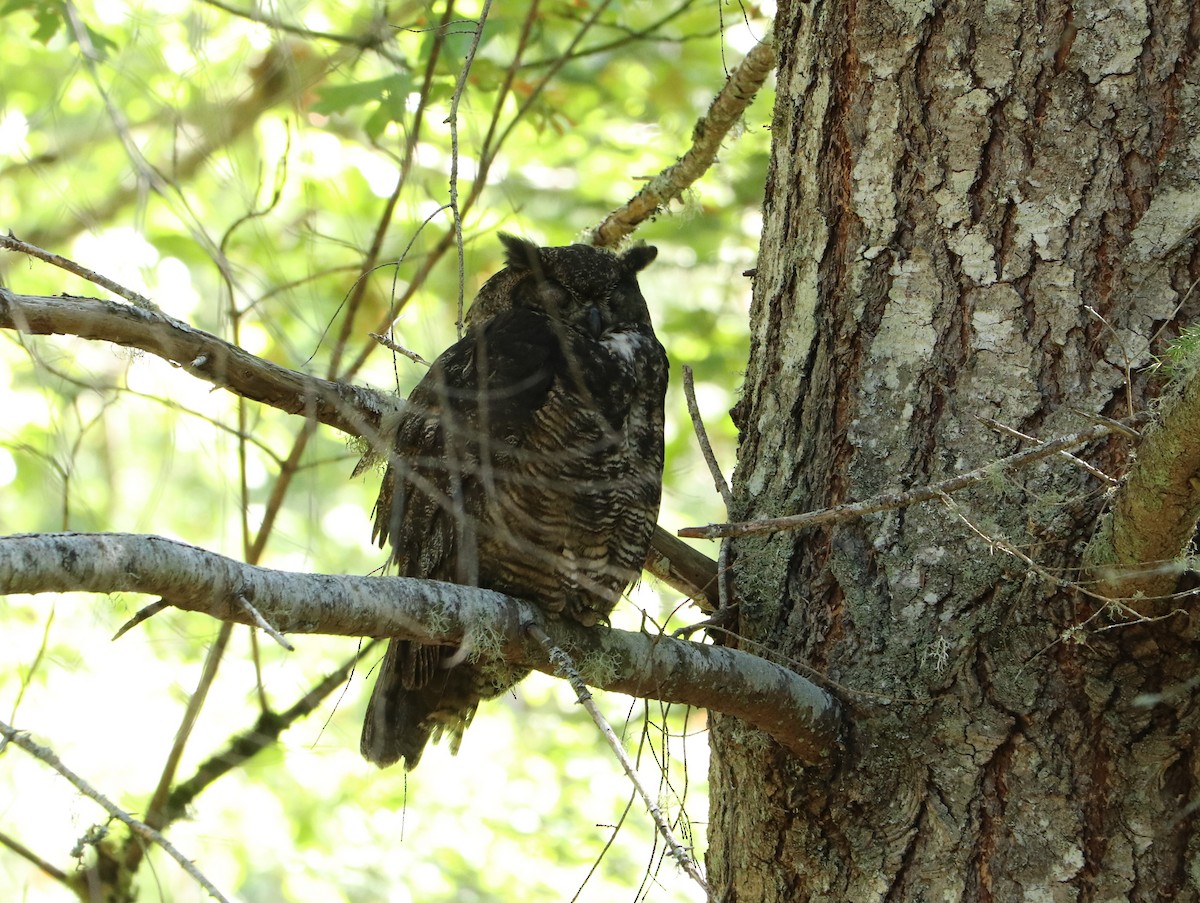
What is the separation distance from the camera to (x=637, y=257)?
3.11 metres

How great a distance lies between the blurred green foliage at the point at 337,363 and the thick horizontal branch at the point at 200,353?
89mm

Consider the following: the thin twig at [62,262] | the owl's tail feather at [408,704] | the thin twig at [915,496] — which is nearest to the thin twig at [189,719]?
the owl's tail feather at [408,704]

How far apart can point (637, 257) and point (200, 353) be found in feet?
4.92

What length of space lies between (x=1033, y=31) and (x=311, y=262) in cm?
148

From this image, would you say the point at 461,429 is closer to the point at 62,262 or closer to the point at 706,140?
the point at 62,262

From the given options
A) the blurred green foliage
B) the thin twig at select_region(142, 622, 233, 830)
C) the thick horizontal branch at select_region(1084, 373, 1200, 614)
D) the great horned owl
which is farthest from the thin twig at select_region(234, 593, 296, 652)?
the thick horizontal branch at select_region(1084, 373, 1200, 614)

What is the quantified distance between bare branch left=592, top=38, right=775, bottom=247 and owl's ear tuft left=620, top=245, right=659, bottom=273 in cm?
12

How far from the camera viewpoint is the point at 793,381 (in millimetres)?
2398

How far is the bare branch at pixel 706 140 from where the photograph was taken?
9.47ft

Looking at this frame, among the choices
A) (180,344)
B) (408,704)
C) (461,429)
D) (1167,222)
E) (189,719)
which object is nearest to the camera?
(180,344)

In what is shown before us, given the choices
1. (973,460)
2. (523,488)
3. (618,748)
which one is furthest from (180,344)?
(973,460)

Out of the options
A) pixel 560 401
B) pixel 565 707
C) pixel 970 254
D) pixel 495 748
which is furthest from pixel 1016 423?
pixel 495 748

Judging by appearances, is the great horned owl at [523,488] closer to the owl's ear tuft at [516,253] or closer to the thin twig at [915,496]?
the owl's ear tuft at [516,253]

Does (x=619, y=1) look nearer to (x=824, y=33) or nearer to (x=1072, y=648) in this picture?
(x=824, y=33)
